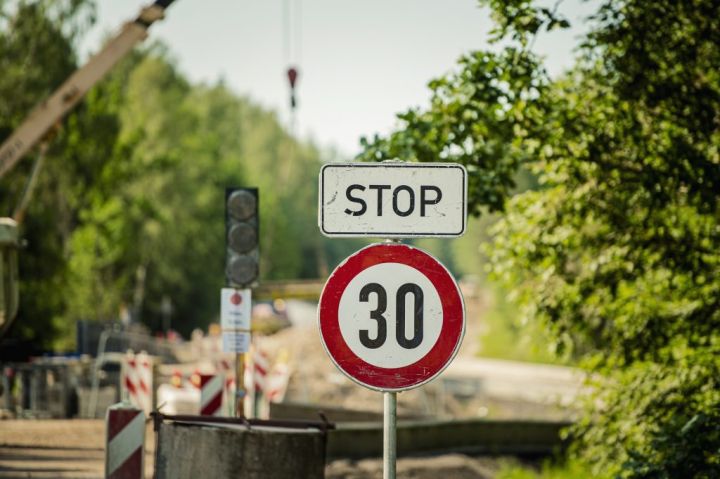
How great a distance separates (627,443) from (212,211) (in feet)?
197

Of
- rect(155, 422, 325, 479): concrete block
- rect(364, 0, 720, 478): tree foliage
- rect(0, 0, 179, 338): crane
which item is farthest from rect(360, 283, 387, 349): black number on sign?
rect(0, 0, 179, 338): crane

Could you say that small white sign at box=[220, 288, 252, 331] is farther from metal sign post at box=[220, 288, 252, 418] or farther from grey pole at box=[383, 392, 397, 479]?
grey pole at box=[383, 392, 397, 479]

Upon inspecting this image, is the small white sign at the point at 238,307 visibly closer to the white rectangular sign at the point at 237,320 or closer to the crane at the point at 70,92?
the white rectangular sign at the point at 237,320

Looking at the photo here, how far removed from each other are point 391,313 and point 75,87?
801 inches

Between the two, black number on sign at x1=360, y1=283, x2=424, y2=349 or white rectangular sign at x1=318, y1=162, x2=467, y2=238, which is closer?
black number on sign at x1=360, y1=283, x2=424, y2=349

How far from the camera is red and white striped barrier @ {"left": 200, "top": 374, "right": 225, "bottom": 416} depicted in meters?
13.9

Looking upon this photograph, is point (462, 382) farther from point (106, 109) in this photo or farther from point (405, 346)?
point (405, 346)

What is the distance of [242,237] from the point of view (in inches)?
498

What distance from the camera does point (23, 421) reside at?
68.6 ft

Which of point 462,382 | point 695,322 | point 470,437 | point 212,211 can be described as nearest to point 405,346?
point 695,322

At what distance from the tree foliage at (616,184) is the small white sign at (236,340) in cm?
284

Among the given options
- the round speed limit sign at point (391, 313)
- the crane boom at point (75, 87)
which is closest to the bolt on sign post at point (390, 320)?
the round speed limit sign at point (391, 313)

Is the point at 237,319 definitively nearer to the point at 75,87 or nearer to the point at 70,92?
the point at 70,92

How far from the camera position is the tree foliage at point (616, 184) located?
10.5 m
